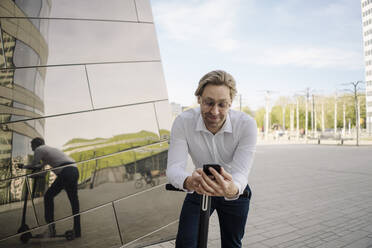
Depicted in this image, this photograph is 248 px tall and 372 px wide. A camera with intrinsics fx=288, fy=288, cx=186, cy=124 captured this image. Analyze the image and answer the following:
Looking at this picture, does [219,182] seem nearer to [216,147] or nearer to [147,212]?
[216,147]

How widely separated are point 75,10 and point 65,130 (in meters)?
1.39

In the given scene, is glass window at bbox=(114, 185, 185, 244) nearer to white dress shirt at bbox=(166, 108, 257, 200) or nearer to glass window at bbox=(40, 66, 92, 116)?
glass window at bbox=(40, 66, 92, 116)

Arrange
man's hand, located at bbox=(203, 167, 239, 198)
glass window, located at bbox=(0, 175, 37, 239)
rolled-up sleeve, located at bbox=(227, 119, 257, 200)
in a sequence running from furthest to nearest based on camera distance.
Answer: glass window, located at bbox=(0, 175, 37, 239) → rolled-up sleeve, located at bbox=(227, 119, 257, 200) → man's hand, located at bbox=(203, 167, 239, 198)

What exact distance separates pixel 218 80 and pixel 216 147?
53 centimetres

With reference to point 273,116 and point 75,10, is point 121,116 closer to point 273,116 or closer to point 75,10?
point 75,10

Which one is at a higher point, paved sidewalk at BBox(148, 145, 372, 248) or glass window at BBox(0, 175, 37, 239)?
glass window at BBox(0, 175, 37, 239)

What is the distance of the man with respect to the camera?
6.21 feet

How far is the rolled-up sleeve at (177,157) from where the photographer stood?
6.25ft

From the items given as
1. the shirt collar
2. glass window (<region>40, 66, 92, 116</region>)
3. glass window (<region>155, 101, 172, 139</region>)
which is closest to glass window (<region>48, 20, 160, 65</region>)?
glass window (<region>40, 66, 92, 116</region>)

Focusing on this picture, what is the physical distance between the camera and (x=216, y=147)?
214 cm

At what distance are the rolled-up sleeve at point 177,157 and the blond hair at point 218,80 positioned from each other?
0.36 metres

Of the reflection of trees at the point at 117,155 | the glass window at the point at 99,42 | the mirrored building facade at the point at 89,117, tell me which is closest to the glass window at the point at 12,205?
the mirrored building facade at the point at 89,117

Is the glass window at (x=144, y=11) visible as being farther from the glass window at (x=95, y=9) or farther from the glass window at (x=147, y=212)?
the glass window at (x=147, y=212)

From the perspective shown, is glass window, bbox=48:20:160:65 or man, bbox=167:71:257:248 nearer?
man, bbox=167:71:257:248
